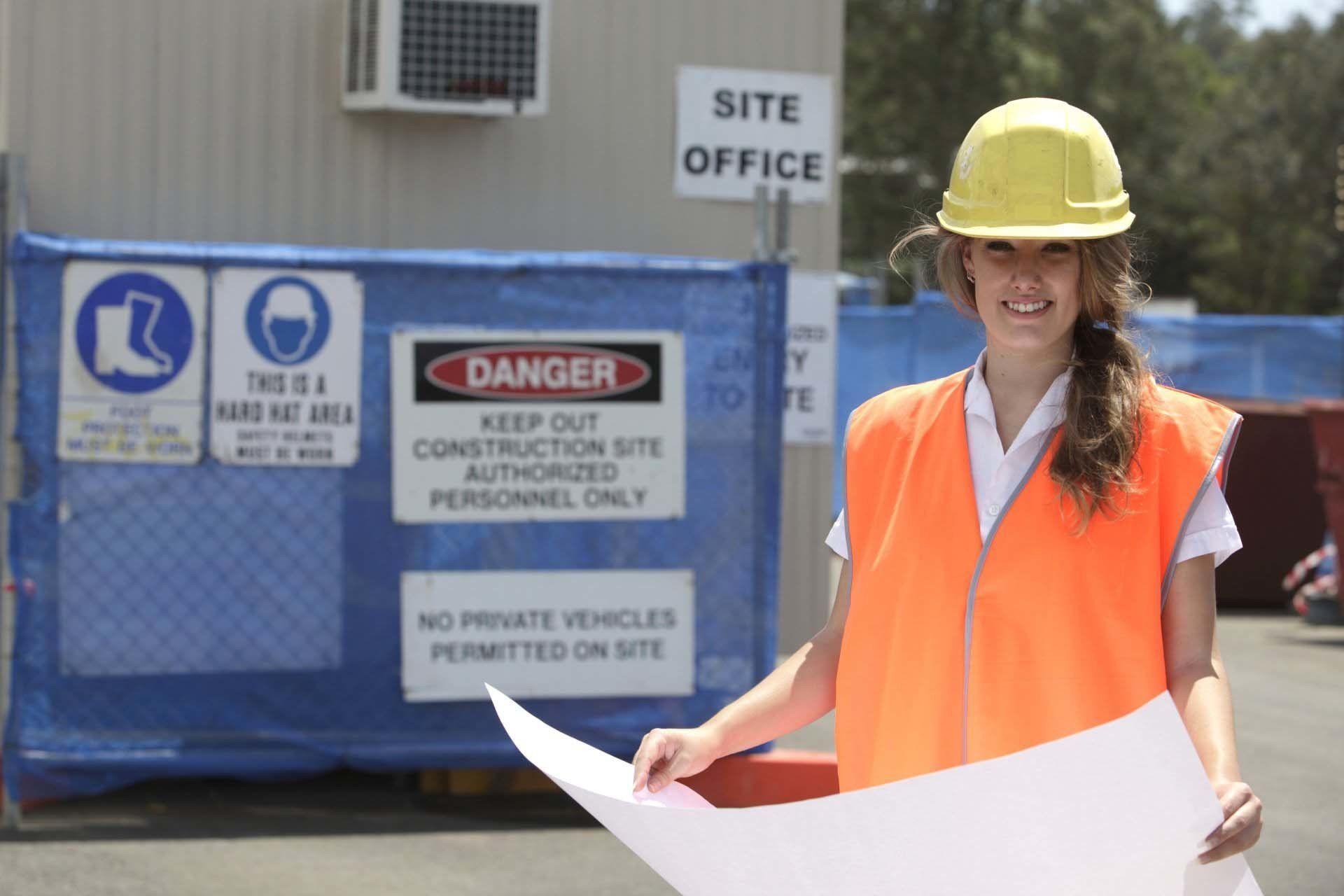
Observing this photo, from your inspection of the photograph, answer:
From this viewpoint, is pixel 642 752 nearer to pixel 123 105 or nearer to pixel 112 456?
pixel 112 456

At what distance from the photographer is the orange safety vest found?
235 cm

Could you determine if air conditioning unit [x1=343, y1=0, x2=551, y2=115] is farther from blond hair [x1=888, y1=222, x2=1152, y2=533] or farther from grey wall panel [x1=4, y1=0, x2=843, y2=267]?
blond hair [x1=888, y1=222, x2=1152, y2=533]

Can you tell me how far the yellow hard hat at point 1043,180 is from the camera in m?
2.42

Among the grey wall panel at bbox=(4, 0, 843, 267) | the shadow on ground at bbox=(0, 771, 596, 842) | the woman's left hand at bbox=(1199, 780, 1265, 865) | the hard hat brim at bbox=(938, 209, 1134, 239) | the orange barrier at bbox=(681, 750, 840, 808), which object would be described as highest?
the grey wall panel at bbox=(4, 0, 843, 267)

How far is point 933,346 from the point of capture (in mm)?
18000

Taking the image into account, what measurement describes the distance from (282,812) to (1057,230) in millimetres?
5506

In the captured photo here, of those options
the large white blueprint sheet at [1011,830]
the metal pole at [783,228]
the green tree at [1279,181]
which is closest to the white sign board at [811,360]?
the metal pole at [783,228]

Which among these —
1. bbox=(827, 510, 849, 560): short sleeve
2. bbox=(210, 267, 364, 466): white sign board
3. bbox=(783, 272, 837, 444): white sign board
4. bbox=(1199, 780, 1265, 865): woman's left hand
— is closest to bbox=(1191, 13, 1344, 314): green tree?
bbox=(783, 272, 837, 444): white sign board

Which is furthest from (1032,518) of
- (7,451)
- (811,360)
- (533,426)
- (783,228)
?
(811,360)

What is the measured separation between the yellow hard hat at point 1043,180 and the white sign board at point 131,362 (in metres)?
4.94

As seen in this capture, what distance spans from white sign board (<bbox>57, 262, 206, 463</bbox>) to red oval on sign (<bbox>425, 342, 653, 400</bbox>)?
3.05 feet

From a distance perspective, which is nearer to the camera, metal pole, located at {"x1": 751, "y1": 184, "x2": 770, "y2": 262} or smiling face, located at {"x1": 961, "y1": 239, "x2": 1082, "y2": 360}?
smiling face, located at {"x1": 961, "y1": 239, "x2": 1082, "y2": 360}

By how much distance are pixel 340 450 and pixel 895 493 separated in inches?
183

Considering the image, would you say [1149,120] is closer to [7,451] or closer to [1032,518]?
[7,451]
